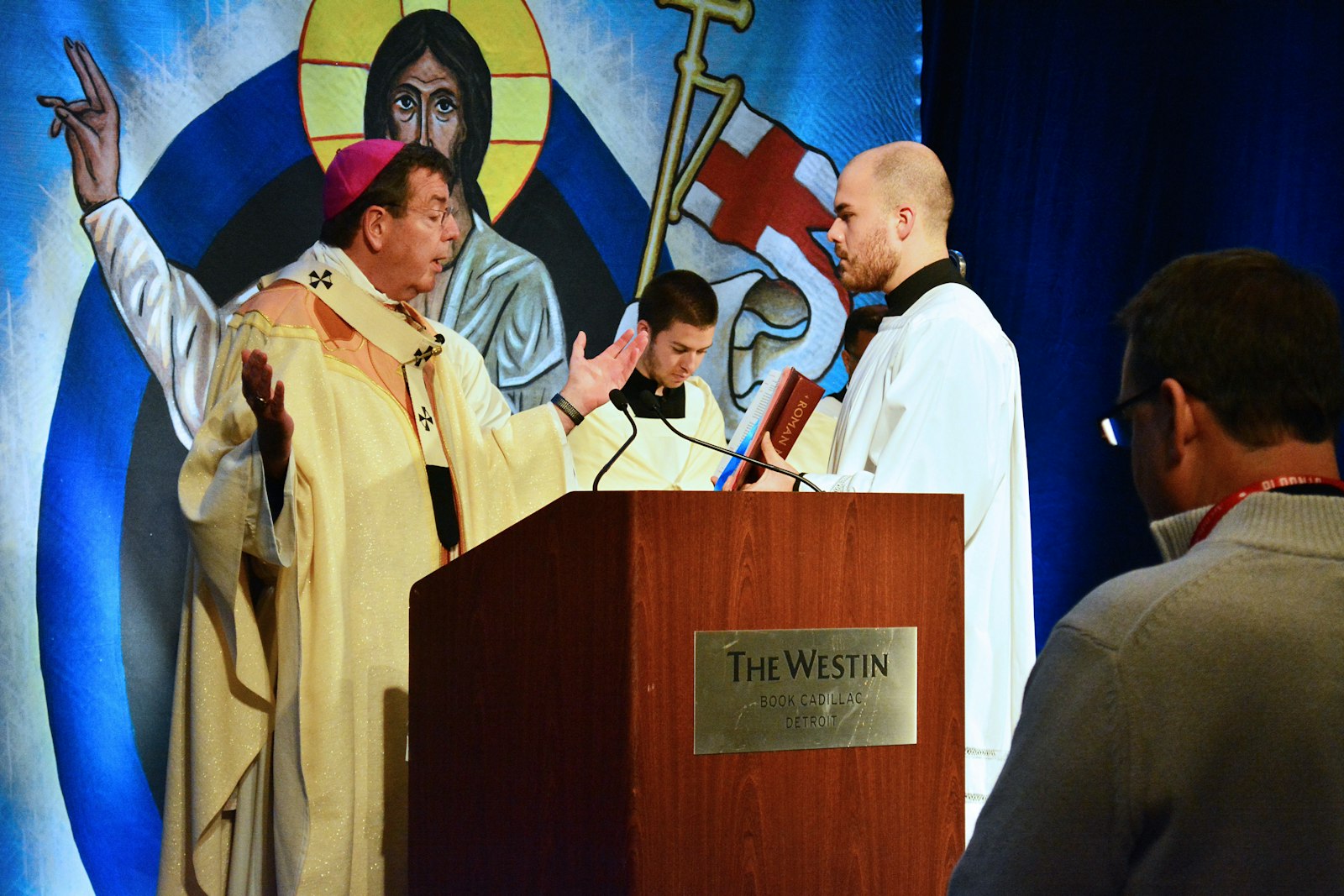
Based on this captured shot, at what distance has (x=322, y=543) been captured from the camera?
290 centimetres

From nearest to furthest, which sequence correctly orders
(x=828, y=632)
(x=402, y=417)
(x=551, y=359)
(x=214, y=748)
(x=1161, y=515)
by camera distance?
(x=1161, y=515)
(x=828, y=632)
(x=214, y=748)
(x=402, y=417)
(x=551, y=359)

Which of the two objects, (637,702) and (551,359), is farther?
(551,359)

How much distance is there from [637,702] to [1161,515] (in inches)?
27.3

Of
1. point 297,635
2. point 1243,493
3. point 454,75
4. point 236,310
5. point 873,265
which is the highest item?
point 454,75

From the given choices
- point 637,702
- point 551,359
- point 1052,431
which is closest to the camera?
point 637,702

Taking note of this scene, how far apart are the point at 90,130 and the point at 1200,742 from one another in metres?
3.45

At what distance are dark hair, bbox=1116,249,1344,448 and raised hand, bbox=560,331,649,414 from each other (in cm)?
225

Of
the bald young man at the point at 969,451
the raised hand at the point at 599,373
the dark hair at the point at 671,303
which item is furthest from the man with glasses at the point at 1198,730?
the dark hair at the point at 671,303

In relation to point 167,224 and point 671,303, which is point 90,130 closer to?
point 167,224

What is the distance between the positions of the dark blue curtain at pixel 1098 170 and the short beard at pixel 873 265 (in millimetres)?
1483

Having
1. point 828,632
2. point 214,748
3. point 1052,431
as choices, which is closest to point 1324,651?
point 828,632

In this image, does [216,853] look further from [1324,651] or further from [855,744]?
[1324,651]

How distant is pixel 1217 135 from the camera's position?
4.22m

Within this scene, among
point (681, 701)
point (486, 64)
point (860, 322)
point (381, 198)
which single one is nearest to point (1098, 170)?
point (860, 322)
